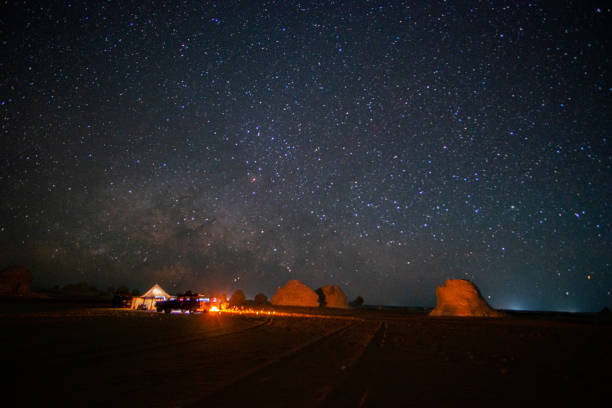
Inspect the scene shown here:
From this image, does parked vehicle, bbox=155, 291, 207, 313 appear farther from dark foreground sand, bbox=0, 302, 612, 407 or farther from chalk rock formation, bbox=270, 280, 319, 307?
chalk rock formation, bbox=270, 280, 319, 307

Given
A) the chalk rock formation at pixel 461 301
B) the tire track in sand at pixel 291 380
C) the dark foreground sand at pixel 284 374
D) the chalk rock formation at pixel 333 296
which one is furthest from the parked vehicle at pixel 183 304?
the chalk rock formation at pixel 333 296

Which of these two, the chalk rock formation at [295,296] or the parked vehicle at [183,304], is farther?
the chalk rock formation at [295,296]

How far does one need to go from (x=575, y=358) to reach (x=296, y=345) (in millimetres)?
10218

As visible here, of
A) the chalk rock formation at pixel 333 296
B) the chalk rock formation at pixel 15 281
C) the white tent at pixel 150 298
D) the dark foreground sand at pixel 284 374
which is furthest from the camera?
the chalk rock formation at pixel 333 296

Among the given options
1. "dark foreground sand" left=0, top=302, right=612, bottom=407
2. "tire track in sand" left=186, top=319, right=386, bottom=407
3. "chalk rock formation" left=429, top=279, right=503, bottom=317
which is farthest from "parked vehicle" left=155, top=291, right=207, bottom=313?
"chalk rock formation" left=429, top=279, right=503, bottom=317

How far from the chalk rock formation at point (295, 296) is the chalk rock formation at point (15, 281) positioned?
165 feet

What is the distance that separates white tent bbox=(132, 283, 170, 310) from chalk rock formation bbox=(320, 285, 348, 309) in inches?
2020

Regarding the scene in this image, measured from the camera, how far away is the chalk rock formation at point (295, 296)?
80.1 m

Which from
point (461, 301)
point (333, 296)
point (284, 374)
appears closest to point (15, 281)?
point (333, 296)

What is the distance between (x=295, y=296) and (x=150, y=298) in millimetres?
43262

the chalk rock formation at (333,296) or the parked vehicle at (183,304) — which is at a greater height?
the parked vehicle at (183,304)

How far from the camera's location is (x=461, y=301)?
1922 inches

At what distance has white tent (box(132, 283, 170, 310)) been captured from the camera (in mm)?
41750

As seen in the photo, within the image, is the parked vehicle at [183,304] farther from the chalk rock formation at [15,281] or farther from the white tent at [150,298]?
the chalk rock formation at [15,281]
